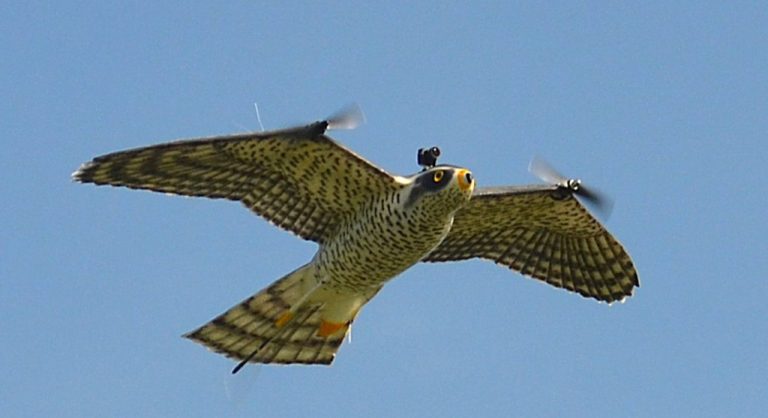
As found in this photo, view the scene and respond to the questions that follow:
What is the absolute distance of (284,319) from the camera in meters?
23.7

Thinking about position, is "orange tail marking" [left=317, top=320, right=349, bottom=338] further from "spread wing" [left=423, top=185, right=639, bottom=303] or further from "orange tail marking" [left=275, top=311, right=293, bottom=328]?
"spread wing" [left=423, top=185, right=639, bottom=303]

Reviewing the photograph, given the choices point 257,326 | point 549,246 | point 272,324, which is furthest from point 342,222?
point 549,246

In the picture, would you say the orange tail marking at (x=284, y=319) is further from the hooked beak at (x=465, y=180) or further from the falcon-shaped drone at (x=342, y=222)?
the hooked beak at (x=465, y=180)

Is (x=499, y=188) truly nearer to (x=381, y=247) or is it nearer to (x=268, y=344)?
(x=381, y=247)

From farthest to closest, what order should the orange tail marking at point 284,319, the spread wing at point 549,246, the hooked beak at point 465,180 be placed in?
the spread wing at point 549,246, the orange tail marking at point 284,319, the hooked beak at point 465,180

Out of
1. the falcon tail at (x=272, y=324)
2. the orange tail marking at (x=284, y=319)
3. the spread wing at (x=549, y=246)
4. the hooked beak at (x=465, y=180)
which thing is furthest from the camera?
the spread wing at (x=549, y=246)

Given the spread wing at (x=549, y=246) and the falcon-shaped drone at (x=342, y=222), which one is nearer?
the falcon-shaped drone at (x=342, y=222)

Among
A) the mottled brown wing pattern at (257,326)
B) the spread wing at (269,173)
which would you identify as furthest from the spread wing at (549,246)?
the mottled brown wing pattern at (257,326)

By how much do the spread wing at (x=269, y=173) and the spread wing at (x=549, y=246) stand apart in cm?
183

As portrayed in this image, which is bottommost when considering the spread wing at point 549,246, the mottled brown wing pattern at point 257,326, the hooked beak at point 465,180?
the mottled brown wing pattern at point 257,326

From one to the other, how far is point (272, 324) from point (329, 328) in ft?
2.63

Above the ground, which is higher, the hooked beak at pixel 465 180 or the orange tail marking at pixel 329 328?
the hooked beak at pixel 465 180

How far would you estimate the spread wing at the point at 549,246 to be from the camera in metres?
23.9

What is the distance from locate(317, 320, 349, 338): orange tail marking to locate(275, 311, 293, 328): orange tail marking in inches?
19.3
